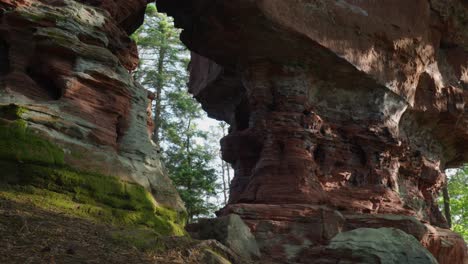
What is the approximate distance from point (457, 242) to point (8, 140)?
15.0 metres

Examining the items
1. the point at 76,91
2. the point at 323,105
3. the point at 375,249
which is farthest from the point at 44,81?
the point at 323,105

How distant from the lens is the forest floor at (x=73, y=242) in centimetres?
442

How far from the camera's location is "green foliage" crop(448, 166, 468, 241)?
2508cm

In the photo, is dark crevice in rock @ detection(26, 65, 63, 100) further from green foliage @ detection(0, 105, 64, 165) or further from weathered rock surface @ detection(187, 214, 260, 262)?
weathered rock surface @ detection(187, 214, 260, 262)

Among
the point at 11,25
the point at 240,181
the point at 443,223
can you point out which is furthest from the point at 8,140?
the point at 443,223

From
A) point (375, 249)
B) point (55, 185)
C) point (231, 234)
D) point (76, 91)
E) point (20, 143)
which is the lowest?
point (375, 249)

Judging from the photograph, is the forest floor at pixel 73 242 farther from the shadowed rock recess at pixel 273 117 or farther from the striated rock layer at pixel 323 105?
the striated rock layer at pixel 323 105

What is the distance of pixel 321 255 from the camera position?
9.62 m

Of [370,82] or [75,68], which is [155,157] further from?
[370,82]

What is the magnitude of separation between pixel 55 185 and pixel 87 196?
53 centimetres

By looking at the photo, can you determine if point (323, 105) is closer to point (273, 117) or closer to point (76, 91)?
point (273, 117)

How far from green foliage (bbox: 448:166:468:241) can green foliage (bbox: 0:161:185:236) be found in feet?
72.7

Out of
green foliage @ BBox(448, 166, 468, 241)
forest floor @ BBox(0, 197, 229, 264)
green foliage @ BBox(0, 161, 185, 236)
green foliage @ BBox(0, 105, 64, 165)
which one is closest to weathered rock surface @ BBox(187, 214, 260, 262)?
green foliage @ BBox(0, 161, 185, 236)

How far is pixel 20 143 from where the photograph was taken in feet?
22.2
